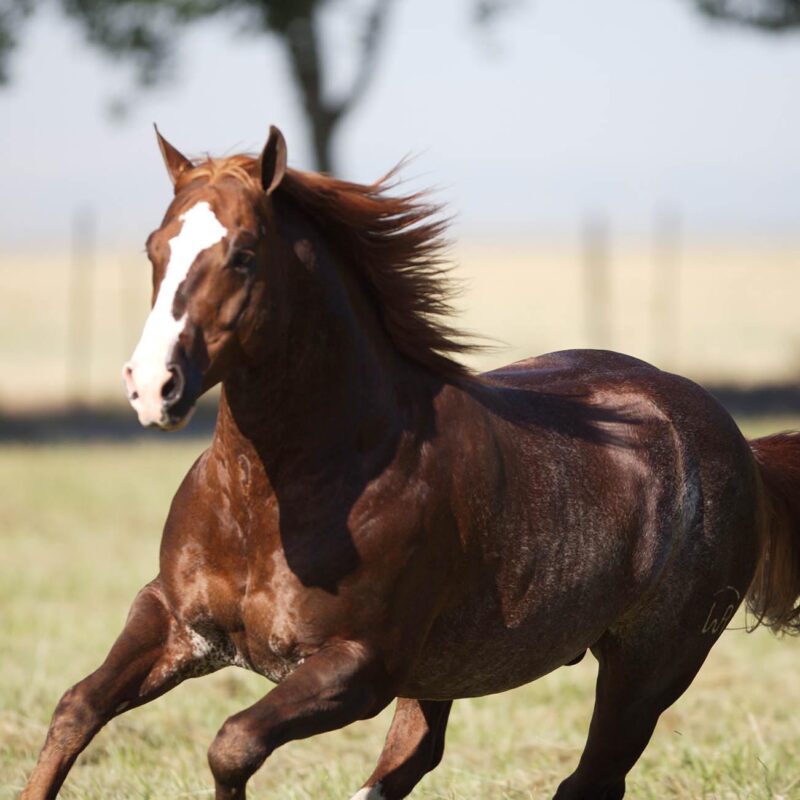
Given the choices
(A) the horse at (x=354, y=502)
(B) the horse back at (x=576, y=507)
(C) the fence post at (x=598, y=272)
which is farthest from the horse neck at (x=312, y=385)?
(C) the fence post at (x=598, y=272)

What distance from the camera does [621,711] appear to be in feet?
14.0

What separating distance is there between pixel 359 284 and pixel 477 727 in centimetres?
278

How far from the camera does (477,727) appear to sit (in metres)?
5.99

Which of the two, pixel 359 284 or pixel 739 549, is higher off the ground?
pixel 359 284

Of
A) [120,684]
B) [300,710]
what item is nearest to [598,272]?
[120,684]

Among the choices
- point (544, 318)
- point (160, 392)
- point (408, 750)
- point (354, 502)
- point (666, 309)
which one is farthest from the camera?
point (544, 318)

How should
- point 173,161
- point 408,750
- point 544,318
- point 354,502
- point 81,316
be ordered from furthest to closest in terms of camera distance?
point 544,318
point 81,316
point 408,750
point 173,161
point 354,502

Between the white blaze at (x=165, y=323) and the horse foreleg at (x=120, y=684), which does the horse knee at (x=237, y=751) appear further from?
the white blaze at (x=165, y=323)

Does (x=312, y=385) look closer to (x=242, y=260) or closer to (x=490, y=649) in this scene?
(x=242, y=260)

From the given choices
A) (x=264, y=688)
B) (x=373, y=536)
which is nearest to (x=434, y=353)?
(x=373, y=536)

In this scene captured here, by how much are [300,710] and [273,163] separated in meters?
1.21

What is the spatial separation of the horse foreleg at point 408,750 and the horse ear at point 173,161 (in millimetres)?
1702

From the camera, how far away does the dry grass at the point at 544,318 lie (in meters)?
21.2

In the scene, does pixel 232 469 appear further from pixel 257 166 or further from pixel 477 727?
pixel 477 727
